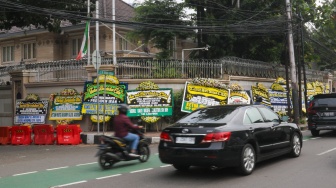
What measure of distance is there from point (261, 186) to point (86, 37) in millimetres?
16679

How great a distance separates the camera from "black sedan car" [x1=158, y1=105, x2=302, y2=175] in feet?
24.6

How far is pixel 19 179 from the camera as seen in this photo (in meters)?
8.45

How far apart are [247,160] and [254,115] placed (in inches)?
49.3

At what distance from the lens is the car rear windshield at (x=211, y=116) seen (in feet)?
26.8

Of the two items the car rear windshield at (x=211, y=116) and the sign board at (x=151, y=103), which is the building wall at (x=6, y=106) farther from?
the car rear windshield at (x=211, y=116)

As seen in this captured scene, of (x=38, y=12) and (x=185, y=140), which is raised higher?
(x=38, y=12)

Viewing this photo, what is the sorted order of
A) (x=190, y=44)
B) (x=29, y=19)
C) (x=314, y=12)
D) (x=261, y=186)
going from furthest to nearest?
(x=190, y=44) < (x=314, y=12) < (x=29, y=19) < (x=261, y=186)

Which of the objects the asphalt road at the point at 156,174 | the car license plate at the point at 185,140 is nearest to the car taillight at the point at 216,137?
the car license plate at the point at 185,140

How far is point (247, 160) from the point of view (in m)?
8.02

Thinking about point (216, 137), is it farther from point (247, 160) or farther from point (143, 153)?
point (143, 153)

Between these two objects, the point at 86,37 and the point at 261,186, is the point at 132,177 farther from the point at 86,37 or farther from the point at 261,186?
the point at 86,37

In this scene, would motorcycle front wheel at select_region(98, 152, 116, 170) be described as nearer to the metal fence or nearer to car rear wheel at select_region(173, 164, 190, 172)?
car rear wheel at select_region(173, 164, 190, 172)

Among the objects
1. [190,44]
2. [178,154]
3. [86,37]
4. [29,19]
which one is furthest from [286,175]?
[190,44]

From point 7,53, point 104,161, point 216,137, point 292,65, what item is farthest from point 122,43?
point 216,137
